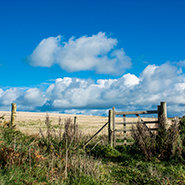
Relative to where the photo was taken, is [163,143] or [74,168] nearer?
[74,168]

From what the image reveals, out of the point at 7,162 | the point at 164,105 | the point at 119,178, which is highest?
the point at 164,105

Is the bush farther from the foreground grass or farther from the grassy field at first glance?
the foreground grass

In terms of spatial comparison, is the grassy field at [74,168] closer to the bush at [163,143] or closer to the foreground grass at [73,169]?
the foreground grass at [73,169]

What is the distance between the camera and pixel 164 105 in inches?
425

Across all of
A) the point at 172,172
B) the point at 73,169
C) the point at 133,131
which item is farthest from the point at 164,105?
the point at 73,169

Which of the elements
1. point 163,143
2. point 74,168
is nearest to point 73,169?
point 74,168

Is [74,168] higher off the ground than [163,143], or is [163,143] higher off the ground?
[163,143]

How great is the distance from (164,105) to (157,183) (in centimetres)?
556

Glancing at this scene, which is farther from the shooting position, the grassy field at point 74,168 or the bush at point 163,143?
the bush at point 163,143

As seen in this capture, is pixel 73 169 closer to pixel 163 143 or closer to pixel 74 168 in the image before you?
pixel 74 168

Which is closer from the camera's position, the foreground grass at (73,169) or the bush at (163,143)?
the foreground grass at (73,169)

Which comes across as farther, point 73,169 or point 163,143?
point 163,143

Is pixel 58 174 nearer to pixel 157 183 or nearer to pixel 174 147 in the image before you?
pixel 157 183

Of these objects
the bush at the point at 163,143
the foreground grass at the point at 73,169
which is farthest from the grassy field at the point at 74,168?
the bush at the point at 163,143
